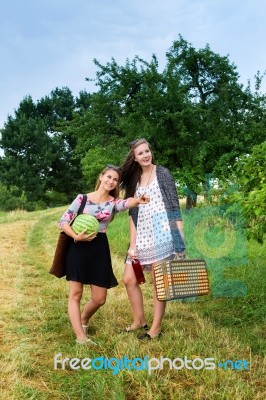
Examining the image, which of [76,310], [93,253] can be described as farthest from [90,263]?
[76,310]

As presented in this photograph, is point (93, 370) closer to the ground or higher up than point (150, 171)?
closer to the ground

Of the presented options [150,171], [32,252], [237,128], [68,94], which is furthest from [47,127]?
[150,171]

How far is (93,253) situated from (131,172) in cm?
101

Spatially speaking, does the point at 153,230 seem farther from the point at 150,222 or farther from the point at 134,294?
the point at 134,294

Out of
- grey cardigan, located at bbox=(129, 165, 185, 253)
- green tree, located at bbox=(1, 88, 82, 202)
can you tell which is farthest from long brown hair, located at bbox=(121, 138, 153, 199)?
green tree, located at bbox=(1, 88, 82, 202)

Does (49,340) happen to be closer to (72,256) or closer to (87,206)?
(72,256)

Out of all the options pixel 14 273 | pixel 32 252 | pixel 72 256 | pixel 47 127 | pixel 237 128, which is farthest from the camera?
pixel 47 127

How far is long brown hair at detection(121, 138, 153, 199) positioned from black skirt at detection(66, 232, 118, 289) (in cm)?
66

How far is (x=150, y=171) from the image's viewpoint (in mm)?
5055

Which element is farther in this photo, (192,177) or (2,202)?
(2,202)

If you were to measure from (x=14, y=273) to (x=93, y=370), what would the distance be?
5.02 meters

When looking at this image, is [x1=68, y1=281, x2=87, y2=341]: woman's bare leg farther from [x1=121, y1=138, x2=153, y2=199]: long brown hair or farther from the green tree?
the green tree

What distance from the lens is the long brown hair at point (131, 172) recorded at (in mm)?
5102

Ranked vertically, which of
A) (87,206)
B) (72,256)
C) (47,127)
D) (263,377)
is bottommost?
(263,377)
